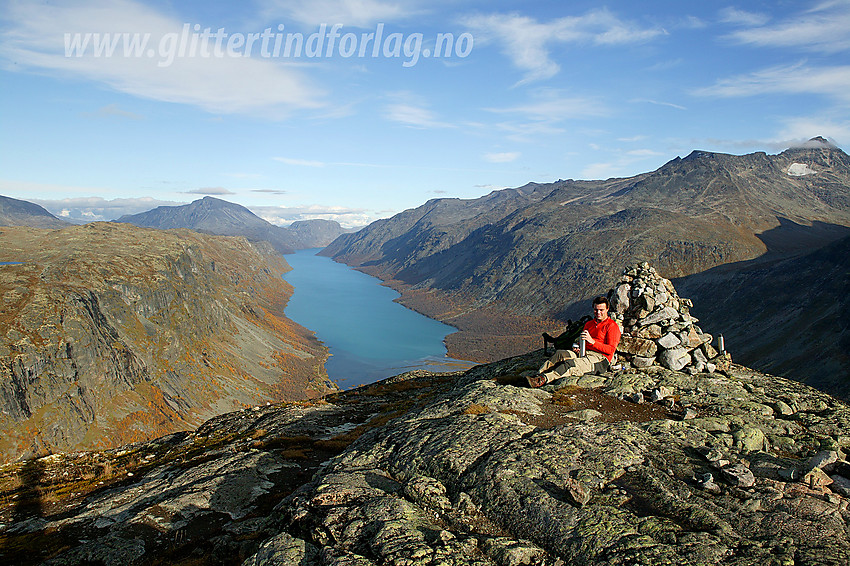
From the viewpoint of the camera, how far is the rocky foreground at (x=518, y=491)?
978 centimetres

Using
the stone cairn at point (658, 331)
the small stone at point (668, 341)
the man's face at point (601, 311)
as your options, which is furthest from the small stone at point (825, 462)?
the small stone at point (668, 341)

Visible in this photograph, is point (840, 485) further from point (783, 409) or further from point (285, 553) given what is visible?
point (285, 553)

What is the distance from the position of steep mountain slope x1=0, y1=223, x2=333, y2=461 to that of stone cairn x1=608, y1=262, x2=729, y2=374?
8743 centimetres

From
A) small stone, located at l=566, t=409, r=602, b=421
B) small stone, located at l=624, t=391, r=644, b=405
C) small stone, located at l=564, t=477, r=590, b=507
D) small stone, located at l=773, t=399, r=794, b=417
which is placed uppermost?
small stone, located at l=773, t=399, r=794, b=417

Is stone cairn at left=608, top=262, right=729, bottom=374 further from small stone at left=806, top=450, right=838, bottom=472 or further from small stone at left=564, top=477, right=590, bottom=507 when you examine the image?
small stone at left=564, top=477, right=590, bottom=507

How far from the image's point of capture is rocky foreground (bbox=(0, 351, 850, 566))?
9.78 metres

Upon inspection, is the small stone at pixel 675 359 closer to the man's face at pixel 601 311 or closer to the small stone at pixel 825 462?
the man's face at pixel 601 311

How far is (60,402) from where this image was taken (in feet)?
269

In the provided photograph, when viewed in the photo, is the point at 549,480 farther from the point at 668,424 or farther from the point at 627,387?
the point at 627,387

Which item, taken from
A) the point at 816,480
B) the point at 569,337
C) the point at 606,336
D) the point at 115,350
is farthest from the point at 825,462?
the point at 115,350

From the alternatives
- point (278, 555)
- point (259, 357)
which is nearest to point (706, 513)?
point (278, 555)

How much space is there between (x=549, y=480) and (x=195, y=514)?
12.4 m

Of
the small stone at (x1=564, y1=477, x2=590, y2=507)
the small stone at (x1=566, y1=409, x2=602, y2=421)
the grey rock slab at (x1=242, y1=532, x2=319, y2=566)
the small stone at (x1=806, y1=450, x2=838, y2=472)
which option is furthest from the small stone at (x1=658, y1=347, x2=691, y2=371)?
the grey rock slab at (x1=242, y1=532, x2=319, y2=566)

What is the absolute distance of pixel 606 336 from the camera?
Result: 19656 millimetres
